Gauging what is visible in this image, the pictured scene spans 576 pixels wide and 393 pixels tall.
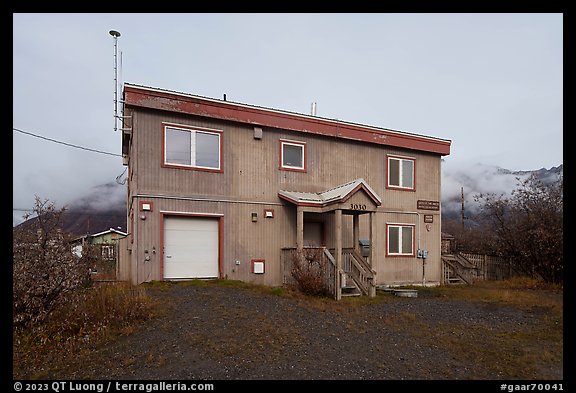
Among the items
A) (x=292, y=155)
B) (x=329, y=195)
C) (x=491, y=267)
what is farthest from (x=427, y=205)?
(x=292, y=155)

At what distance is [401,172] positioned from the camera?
52.5 ft

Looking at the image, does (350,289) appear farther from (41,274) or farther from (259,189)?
(41,274)

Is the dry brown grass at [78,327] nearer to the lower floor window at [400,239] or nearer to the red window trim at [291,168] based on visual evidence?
the red window trim at [291,168]

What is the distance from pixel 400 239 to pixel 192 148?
8.60 meters

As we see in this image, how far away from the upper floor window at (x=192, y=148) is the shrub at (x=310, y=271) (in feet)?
12.4

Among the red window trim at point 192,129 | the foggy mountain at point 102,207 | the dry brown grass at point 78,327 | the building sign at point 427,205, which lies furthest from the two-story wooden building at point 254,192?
the foggy mountain at point 102,207

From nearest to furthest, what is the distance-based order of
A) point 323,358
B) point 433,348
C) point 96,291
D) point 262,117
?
point 323,358 < point 433,348 < point 96,291 < point 262,117

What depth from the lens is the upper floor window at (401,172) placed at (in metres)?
15.8

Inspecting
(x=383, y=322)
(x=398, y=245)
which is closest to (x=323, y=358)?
(x=383, y=322)

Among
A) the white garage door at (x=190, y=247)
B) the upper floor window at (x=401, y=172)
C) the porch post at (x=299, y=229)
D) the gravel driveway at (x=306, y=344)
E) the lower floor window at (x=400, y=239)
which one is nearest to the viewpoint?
the gravel driveway at (x=306, y=344)

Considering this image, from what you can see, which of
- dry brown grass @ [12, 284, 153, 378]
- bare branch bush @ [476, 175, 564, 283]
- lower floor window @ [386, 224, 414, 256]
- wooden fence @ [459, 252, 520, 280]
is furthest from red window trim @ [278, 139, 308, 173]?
wooden fence @ [459, 252, 520, 280]

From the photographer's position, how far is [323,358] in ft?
18.9
